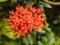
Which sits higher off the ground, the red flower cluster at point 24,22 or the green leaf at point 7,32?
the red flower cluster at point 24,22

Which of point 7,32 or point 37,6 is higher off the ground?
point 37,6

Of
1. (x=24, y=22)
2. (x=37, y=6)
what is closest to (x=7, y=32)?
(x=37, y=6)

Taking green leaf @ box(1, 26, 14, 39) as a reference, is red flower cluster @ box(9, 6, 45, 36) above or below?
above

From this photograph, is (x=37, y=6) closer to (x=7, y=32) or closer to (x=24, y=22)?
(x=7, y=32)

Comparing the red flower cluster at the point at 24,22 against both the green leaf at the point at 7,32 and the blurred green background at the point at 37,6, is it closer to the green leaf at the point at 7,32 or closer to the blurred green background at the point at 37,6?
the blurred green background at the point at 37,6

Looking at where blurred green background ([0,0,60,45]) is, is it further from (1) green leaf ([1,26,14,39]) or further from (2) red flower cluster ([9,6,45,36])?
(2) red flower cluster ([9,6,45,36])

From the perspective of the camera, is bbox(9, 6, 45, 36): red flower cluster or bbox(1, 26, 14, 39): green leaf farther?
bbox(1, 26, 14, 39): green leaf

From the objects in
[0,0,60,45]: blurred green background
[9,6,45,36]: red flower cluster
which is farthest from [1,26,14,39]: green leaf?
[9,6,45,36]: red flower cluster

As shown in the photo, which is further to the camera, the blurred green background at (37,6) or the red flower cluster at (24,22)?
the blurred green background at (37,6)

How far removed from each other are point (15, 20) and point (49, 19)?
138cm

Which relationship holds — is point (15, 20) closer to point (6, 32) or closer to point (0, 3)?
point (6, 32)

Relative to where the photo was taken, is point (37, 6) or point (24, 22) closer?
point (24, 22)

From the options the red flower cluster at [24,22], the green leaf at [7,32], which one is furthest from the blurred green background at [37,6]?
the red flower cluster at [24,22]

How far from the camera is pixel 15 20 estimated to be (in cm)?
216
